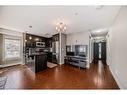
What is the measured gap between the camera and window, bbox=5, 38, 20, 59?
17.4 ft

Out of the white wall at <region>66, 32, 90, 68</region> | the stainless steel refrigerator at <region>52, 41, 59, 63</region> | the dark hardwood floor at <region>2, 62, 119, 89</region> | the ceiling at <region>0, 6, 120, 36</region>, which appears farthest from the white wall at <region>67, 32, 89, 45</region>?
the dark hardwood floor at <region>2, 62, 119, 89</region>

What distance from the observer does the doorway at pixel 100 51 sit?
29.9 feet

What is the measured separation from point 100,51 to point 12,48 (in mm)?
8349

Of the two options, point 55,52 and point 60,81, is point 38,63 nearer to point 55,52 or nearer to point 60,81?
point 60,81

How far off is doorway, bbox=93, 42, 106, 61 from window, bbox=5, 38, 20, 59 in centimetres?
794

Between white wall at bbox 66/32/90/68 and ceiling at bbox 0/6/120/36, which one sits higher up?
ceiling at bbox 0/6/120/36

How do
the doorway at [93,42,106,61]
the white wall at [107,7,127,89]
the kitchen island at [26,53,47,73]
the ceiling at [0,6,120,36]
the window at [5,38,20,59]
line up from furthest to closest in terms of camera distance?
the doorway at [93,42,106,61] → the window at [5,38,20,59] → the kitchen island at [26,53,47,73] → the ceiling at [0,6,120,36] → the white wall at [107,7,127,89]

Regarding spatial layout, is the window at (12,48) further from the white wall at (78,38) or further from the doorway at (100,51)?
the doorway at (100,51)

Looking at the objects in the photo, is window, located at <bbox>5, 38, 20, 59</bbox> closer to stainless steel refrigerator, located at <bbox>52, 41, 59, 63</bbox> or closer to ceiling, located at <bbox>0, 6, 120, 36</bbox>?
ceiling, located at <bbox>0, 6, 120, 36</bbox>

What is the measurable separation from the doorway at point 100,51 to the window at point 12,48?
794 centimetres

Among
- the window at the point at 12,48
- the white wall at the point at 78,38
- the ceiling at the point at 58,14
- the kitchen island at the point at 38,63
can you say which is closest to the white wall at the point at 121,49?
the ceiling at the point at 58,14
